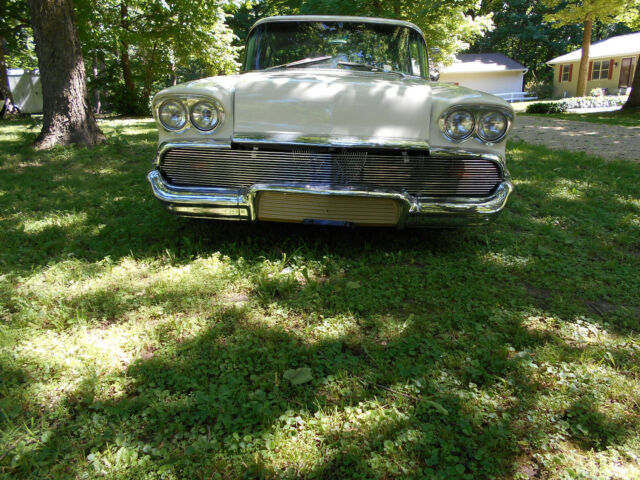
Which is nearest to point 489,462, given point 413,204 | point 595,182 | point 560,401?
point 560,401

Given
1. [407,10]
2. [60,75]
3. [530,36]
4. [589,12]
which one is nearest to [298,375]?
[60,75]

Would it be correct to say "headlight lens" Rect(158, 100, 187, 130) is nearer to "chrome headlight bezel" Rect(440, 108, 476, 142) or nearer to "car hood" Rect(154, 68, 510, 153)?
"car hood" Rect(154, 68, 510, 153)

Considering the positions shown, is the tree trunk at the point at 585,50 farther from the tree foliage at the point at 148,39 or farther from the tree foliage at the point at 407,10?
the tree foliage at the point at 148,39

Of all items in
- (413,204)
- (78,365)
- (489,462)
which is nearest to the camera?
(489,462)

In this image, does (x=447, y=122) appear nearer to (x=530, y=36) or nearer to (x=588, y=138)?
(x=588, y=138)

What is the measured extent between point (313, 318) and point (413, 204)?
93 cm

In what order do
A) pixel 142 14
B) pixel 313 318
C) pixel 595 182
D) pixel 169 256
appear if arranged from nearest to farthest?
pixel 313 318 → pixel 169 256 → pixel 595 182 → pixel 142 14

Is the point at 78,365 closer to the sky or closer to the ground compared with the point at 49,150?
closer to the ground

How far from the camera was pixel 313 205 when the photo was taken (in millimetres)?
2564

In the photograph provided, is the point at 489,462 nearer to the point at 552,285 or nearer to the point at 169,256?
the point at 552,285

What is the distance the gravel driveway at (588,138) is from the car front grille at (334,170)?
5.15 metres

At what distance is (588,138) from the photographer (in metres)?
8.67

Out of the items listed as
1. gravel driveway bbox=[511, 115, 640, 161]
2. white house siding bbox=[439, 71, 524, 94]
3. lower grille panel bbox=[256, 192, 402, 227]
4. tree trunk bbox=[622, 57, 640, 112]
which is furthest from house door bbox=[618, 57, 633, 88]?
lower grille panel bbox=[256, 192, 402, 227]

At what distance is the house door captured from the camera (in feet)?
83.5
